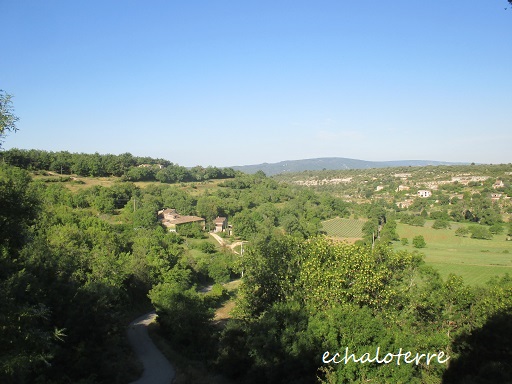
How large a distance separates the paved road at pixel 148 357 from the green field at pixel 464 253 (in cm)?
3075

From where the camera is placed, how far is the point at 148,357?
1795cm

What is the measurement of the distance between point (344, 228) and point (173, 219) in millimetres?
31008

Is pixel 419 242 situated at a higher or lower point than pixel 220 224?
lower

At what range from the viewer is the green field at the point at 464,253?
4075cm

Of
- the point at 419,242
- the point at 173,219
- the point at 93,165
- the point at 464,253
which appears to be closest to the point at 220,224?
the point at 173,219

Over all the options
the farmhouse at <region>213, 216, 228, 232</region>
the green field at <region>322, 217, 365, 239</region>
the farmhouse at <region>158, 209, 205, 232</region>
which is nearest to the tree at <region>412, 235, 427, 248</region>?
the green field at <region>322, 217, 365, 239</region>

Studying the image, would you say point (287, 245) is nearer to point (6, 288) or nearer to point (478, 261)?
point (6, 288)

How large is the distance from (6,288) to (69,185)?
5738 cm

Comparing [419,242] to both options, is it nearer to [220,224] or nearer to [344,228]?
[344,228]

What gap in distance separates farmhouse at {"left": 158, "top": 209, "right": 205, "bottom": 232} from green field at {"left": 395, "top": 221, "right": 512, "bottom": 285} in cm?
3086

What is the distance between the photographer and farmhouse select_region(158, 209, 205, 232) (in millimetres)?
54625

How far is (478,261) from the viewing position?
4550cm

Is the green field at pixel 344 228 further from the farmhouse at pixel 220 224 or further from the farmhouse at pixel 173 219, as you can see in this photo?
the farmhouse at pixel 173 219

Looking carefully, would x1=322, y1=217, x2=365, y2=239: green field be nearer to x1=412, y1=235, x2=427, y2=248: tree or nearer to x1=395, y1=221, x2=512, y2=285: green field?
x1=395, y1=221, x2=512, y2=285: green field
